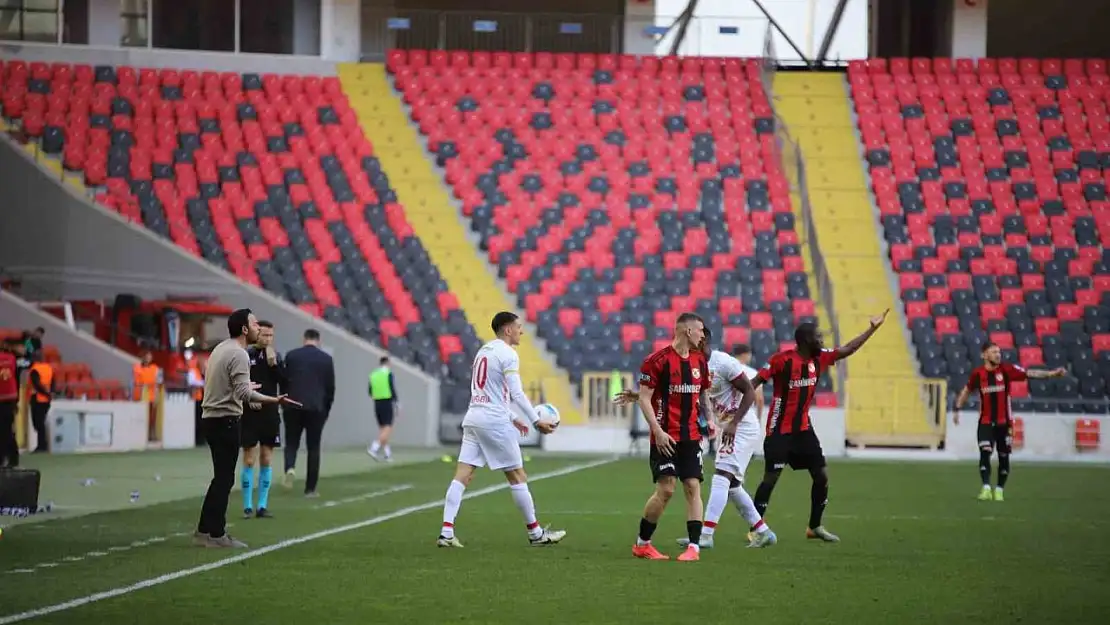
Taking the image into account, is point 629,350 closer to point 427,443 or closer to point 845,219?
point 427,443

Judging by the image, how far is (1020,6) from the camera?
47406 millimetres

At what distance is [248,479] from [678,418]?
5628 millimetres

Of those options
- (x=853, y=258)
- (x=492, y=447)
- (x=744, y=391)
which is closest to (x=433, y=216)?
(x=853, y=258)

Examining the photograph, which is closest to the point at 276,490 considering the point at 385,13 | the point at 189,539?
the point at 189,539

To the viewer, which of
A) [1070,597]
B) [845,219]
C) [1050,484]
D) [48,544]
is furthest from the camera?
[845,219]

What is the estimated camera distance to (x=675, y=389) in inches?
538

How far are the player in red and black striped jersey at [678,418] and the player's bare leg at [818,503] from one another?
1.90m

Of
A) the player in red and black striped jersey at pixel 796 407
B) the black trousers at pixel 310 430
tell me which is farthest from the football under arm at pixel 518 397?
the black trousers at pixel 310 430

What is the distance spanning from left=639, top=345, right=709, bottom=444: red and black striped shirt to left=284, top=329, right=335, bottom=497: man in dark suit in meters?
7.56

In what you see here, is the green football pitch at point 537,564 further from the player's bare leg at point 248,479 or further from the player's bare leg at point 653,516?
the player's bare leg at point 248,479

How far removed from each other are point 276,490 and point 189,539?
6590 mm

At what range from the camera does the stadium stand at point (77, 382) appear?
31438 millimetres

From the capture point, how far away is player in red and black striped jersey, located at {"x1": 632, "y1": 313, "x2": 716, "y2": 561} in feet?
44.7

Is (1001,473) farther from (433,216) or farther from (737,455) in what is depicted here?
(433,216)
